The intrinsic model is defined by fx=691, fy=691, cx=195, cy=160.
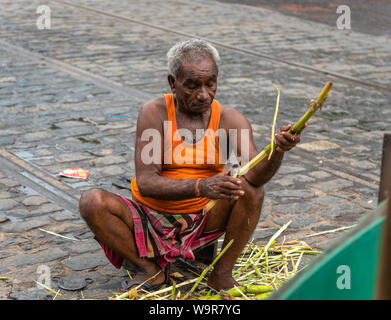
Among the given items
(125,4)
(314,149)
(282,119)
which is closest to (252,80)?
(282,119)

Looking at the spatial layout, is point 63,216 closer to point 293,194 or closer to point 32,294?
point 32,294

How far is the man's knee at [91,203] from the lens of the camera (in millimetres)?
3455

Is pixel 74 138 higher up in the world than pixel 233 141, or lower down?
lower down

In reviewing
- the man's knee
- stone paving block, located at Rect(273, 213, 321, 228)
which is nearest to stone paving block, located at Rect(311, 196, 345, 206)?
stone paving block, located at Rect(273, 213, 321, 228)

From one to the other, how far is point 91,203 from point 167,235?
1.43 feet

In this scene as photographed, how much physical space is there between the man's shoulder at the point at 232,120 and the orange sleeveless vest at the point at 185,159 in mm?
32

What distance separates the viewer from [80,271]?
155 inches

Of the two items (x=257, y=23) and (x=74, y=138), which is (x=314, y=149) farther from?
(x=257, y=23)

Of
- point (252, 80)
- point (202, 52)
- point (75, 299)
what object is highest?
point (202, 52)

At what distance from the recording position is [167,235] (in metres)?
3.60

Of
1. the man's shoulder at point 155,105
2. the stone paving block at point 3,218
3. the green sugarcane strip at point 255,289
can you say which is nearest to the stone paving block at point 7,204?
the stone paving block at point 3,218

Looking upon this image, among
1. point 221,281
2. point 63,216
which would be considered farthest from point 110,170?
point 221,281

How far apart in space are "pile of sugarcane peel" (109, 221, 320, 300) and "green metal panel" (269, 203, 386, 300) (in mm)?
1364

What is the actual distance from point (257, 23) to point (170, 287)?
31.1 ft
